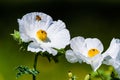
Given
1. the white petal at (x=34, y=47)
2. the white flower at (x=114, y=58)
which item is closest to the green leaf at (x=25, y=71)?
the white petal at (x=34, y=47)

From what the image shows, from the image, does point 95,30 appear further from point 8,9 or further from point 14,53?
point 14,53

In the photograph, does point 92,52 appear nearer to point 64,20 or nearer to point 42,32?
point 42,32

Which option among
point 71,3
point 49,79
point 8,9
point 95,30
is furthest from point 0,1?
point 49,79

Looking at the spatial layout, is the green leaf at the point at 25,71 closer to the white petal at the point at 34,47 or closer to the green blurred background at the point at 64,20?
the white petal at the point at 34,47

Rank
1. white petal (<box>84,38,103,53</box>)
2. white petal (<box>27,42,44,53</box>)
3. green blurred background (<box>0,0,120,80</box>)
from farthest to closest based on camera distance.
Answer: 1. green blurred background (<box>0,0,120,80</box>)
2. white petal (<box>84,38,103,53</box>)
3. white petal (<box>27,42,44,53</box>)

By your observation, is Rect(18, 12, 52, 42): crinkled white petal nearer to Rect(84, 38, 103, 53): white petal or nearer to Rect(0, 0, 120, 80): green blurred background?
Rect(84, 38, 103, 53): white petal

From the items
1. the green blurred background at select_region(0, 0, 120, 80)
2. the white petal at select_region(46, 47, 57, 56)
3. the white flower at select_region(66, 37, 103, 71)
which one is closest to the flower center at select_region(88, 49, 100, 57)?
the white flower at select_region(66, 37, 103, 71)

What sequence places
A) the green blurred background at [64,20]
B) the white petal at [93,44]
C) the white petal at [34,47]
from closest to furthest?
1. the white petal at [34,47]
2. the white petal at [93,44]
3. the green blurred background at [64,20]
